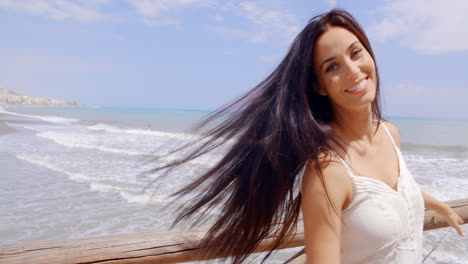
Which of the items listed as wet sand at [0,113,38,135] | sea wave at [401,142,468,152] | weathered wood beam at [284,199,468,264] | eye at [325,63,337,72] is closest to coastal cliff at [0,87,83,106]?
wet sand at [0,113,38,135]

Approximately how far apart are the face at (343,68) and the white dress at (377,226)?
1.09 feet

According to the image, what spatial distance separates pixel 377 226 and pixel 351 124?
0.53 m

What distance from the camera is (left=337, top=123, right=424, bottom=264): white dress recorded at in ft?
4.66

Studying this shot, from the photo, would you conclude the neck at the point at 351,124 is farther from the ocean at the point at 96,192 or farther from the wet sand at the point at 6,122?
the wet sand at the point at 6,122

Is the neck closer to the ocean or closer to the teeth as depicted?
the teeth

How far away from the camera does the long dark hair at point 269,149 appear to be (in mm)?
1502

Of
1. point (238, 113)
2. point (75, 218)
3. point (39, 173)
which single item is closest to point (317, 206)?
point (238, 113)

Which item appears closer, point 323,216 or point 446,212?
point 323,216

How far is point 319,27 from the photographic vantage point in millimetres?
1565

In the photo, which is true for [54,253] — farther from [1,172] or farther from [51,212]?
[1,172]

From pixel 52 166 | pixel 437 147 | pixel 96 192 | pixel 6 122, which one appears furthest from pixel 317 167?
pixel 6 122

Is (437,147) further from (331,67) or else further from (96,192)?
(331,67)

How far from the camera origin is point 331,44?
5.13ft

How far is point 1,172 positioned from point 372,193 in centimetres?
861
